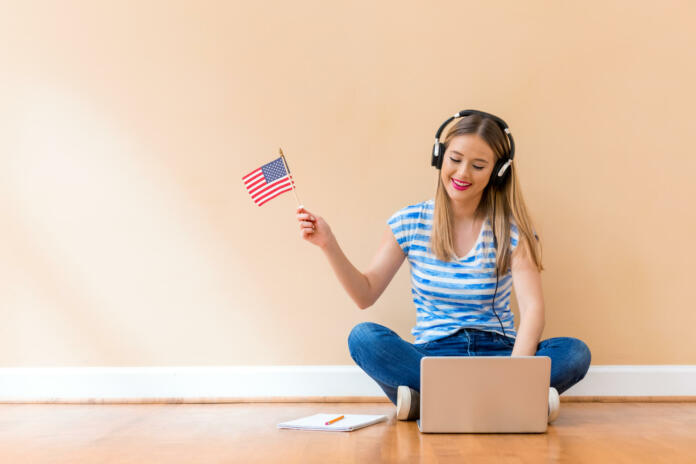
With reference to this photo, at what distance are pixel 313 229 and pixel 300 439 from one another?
57 cm

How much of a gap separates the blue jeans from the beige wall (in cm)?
37

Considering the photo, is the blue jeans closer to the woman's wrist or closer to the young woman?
the young woman

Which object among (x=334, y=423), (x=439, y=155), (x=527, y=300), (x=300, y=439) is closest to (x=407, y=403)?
(x=334, y=423)

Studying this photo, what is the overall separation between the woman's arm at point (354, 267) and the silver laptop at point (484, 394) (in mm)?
459

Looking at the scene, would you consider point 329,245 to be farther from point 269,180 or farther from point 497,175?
point 497,175

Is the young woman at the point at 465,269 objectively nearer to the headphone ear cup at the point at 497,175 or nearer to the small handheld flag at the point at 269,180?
the headphone ear cup at the point at 497,175

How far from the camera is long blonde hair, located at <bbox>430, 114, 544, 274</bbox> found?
7.07ft

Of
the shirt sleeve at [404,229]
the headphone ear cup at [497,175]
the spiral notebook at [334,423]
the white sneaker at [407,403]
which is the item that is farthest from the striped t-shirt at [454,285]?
the spiral notebook at [334,423]

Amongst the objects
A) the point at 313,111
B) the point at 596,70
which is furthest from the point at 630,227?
the point at 313,111

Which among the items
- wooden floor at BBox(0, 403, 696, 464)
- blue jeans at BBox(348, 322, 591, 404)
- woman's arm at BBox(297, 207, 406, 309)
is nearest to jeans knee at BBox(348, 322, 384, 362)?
blue jeans at BBox(348, 322, 591, 404)

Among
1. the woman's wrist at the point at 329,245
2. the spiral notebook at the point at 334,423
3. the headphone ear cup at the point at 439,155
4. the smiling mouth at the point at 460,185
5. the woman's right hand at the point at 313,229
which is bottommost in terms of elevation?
the spiral notebook at the point at 334,423

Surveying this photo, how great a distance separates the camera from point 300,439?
1.71 m

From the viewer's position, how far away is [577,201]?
2498 mm

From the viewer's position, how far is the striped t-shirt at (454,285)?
85.6 inches
